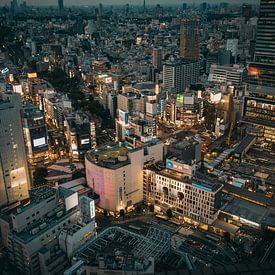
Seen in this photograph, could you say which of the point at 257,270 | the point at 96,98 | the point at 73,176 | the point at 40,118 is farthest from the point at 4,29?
the point at 257,270

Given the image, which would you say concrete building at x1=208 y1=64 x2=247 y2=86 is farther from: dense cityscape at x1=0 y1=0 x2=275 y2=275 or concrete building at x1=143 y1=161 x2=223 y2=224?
concrete building at x1=143 y1=161 x2=223 y2=224

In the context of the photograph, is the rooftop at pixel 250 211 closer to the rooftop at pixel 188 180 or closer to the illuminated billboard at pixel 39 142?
the rooftop at pixel 188 180

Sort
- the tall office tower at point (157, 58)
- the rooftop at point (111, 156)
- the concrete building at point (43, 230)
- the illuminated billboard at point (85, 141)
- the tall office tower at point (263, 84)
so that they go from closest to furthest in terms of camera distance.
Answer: the concrete building at point (43, 230), the rooftop at point (111, 156), the illuminated billboard at point (85, 141), the tall office tower at point (263, 84), the tall office tower at point (157, 58)

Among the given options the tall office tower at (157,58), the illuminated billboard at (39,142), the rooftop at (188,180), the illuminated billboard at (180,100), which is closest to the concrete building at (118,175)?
the rooftop at (188,180)

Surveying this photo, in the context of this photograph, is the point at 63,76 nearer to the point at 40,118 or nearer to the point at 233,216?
the point at 40,118

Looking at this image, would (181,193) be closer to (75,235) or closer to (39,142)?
(75,235)

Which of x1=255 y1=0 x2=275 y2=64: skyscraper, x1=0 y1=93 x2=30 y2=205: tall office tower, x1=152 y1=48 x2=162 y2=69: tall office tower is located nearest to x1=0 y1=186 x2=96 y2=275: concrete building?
x1=0 y1=93 x2=30 y2=205: tall office tower
